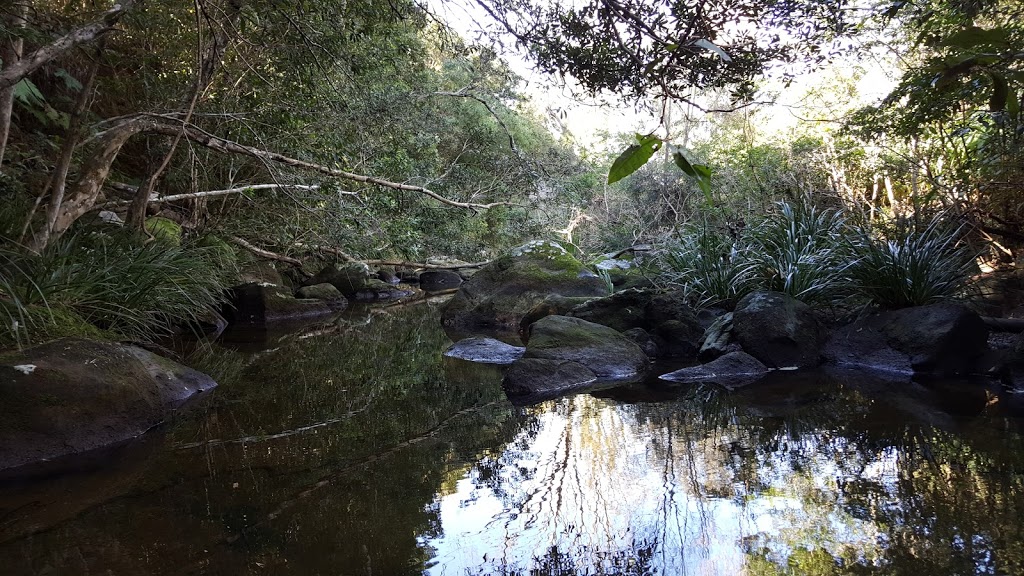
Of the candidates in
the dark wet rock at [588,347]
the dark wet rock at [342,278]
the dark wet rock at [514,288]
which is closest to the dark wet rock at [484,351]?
the dark wet rock at [588,347]

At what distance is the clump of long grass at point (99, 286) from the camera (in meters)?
4.48

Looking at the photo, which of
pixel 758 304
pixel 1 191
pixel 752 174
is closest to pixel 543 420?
pixel 758 304

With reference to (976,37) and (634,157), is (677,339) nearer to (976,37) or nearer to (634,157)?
(976,37)

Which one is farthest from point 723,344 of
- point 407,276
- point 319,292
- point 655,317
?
point 407,276

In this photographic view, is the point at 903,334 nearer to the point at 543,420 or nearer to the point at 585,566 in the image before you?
the point at 543,420

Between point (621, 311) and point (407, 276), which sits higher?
point (407, 276)

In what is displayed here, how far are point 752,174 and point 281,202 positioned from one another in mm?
8246

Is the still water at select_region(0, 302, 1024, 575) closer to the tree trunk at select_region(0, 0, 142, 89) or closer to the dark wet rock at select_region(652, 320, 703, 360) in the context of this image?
the dark wet rock at select_region(652, 320, 703, 360)

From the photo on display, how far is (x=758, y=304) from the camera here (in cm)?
601

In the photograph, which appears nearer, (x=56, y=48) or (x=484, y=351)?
(x=56, y=48)

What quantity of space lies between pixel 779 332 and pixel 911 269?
133 cm

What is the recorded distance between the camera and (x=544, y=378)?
522 centimetres

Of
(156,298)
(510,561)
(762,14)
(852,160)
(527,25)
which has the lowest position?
(510,561)

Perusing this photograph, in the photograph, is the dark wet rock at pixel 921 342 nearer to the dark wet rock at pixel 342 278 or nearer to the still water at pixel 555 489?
the still water at pixel 555 489
